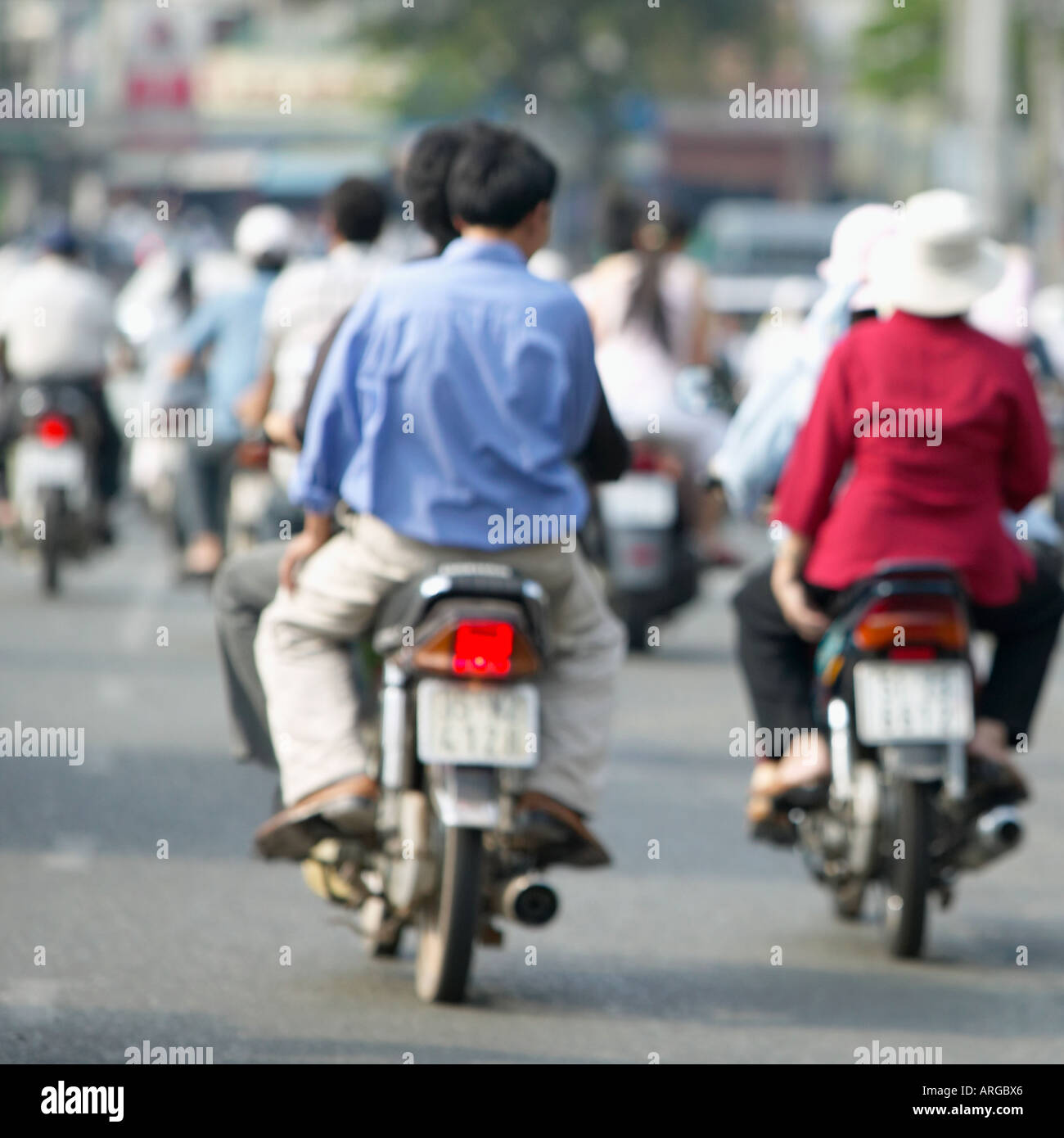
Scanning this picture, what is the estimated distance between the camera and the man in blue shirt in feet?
20.6

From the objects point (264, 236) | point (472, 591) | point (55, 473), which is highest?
point (264, 236)

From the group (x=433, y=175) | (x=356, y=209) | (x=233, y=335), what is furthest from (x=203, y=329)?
(x=433, y=175)

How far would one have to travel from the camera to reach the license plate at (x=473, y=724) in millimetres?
6090

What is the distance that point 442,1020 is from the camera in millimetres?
6152

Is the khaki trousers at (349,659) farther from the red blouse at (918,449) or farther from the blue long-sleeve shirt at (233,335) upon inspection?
the blue long-sleeve shirt at (233,335)

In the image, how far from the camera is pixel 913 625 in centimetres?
679

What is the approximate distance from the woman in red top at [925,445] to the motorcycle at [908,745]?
4.4 inches

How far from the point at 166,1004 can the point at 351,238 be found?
4334 mm

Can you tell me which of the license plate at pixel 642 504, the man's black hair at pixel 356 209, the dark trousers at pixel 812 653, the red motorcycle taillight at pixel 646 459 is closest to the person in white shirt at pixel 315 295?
the man's black hair at pixel 356 209

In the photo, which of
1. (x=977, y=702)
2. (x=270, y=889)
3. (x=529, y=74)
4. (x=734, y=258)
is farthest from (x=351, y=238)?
(x=529, y=74)

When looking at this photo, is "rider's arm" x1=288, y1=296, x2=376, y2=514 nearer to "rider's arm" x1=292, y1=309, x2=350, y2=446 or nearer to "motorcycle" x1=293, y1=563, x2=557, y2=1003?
"rider's arm" x1=292, y1=309, x2=350, y2=446

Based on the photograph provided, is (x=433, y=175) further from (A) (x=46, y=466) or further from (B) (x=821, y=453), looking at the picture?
(A) (x=46, y=466)

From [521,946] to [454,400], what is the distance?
150 centimetres
